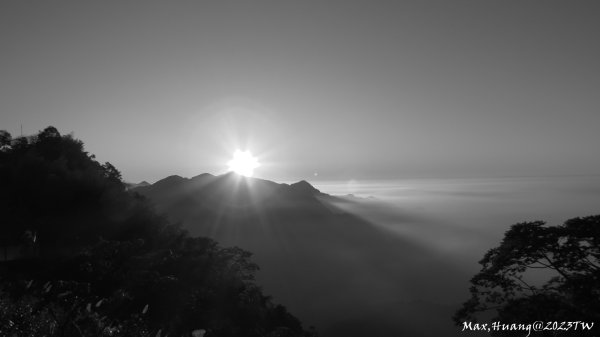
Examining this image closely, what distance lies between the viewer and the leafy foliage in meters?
26.8

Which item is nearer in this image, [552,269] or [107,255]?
[552,269]

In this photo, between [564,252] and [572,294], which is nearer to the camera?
[572,294]

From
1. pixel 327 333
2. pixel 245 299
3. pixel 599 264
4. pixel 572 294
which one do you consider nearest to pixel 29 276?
pixel 245 299

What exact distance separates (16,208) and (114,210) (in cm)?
954

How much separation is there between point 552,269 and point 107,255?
109 feet

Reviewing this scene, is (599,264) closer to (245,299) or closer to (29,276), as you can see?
(245,299)

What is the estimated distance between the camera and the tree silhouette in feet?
50.6

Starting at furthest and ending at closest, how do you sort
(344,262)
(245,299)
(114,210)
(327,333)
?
(344,262) → (327,333) → (114,210) → (245,299)

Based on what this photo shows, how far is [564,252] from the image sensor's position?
17672mm

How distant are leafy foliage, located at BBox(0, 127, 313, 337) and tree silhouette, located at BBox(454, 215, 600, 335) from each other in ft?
67.2

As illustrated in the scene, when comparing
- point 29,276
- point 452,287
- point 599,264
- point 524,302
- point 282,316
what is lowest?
point 452,287

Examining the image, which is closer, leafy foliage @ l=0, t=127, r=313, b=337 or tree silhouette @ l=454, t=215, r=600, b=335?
tree silhouette @ l=454, t=215, r=600, b=335

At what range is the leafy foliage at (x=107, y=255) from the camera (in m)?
26.8

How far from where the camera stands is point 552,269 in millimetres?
18391
